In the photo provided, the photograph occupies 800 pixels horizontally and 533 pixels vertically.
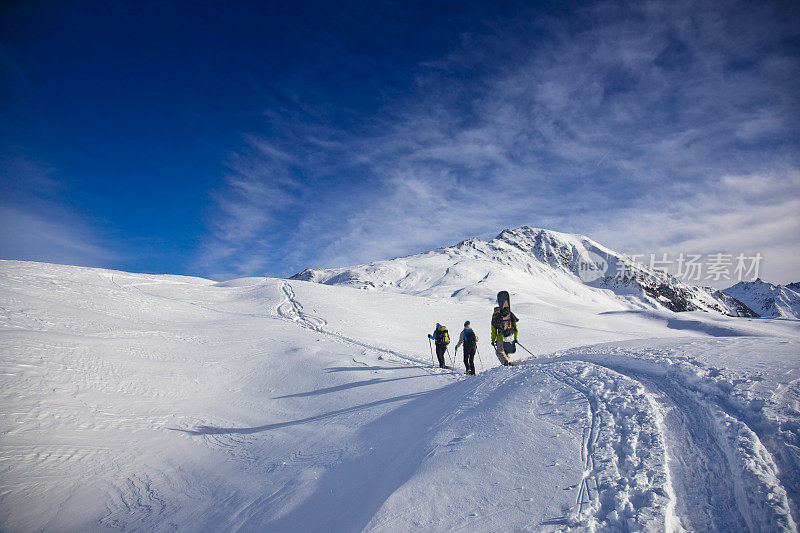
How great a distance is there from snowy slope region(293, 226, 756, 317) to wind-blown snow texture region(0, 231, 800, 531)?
47.2 metres

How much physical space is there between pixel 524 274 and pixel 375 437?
115573 millimetres

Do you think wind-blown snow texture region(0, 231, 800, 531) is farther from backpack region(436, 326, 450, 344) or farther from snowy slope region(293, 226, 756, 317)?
snowy slope region(293, 226, 756, 317)

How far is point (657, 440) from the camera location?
4719 millimetres

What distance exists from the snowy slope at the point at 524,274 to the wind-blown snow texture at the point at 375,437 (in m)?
47.2

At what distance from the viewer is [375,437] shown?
264 inches

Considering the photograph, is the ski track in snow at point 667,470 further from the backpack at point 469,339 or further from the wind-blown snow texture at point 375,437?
the backpack at point 469,339

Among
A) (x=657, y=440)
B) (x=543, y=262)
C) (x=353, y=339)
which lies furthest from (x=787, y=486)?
(x=543, y=262)

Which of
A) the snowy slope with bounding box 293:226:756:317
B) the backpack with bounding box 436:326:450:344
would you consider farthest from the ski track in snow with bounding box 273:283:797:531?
the snowy slope with bounding box 293:226:756:317

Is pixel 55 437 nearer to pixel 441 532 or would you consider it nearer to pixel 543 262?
pixel 441 532

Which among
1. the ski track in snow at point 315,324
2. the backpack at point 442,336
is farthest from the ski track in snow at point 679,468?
the backpack at point 442,336

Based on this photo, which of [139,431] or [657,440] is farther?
[139,431]

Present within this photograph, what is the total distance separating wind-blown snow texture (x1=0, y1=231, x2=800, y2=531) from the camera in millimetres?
3877

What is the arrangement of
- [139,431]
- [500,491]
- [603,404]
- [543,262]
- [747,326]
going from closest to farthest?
[500,491], [603,404], [139,431], [747,326], [543,262]

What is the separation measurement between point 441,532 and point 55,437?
835 cm
